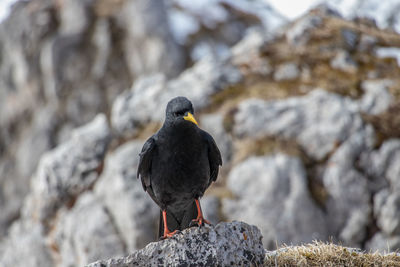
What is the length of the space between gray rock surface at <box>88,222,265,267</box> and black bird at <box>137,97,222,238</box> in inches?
15.7

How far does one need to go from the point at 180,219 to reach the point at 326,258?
8.26 feet

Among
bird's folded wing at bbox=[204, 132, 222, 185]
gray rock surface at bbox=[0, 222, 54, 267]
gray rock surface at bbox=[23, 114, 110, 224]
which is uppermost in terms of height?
bird's folded wing at bbox=[204, 132, 222, 185]

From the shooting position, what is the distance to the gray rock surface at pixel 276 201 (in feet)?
53.7

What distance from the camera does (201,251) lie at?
5465 mm

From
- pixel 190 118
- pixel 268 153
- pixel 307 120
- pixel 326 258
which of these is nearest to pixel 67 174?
pixel 268 153

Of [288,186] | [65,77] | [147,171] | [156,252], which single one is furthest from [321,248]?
[65,77]

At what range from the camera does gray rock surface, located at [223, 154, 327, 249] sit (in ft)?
53.7

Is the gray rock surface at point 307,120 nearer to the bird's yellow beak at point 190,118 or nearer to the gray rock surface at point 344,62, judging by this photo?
the gray rock surface at point 344,62

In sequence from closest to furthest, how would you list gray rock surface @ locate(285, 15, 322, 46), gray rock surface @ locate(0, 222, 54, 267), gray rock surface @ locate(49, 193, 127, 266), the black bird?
the black bird, gray rock surface @ locate(49, 193, 127, 266), gray rock surface @ locate(0, 222, 54, 267), gray rock surface @ locate(285, 15, 322, 46)

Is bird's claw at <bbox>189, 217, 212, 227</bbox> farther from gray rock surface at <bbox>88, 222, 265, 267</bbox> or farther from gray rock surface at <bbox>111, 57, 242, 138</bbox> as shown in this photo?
gray rock surface at <bbox>111, 57, 242, 138</bbox>

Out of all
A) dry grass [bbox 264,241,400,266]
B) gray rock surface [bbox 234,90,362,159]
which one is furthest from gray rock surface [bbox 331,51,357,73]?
dry grass [bbox 264,241,400,266]

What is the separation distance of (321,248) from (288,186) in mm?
11135

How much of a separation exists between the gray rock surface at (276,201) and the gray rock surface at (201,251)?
10.8 metres

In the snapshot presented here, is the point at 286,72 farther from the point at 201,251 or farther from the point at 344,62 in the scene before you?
A: the point at 201,251
